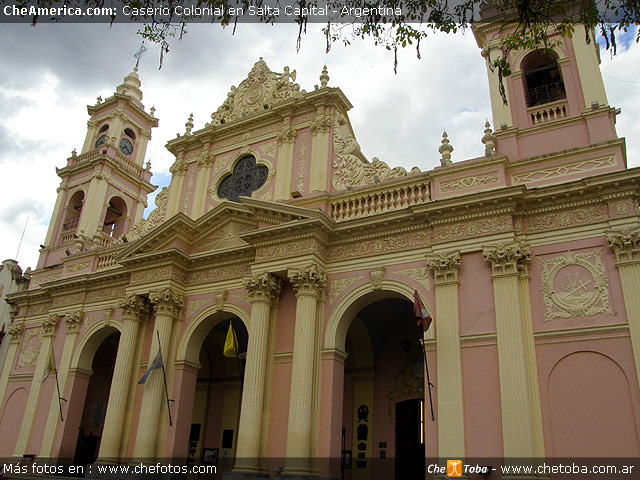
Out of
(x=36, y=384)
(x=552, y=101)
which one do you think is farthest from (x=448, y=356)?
(x=36, y=384)

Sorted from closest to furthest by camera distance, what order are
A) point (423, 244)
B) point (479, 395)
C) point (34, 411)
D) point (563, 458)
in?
point (563, 458), point (479, 395), point (423, 244), point (34, 411)

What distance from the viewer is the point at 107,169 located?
82.6ft

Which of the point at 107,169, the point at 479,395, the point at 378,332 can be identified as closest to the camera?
the point at 479,395

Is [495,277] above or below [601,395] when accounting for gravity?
above

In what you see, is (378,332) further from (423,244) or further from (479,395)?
(479,395)

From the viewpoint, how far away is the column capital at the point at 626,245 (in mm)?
11766

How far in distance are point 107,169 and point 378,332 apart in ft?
49.9

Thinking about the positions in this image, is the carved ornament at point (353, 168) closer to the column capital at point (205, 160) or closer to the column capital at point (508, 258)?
the column capital at point (508, 258)

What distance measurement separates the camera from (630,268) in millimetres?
A: 11727

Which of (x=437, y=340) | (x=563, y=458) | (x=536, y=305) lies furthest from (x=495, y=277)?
(x=563, y=458)

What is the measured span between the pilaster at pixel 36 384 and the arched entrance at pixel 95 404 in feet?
5.26

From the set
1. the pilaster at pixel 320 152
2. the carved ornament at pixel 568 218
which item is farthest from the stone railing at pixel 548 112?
the pilaster at pixel 320 152

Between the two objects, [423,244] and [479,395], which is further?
[423,244]

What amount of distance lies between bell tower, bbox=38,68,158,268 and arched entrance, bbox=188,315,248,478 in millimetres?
6628
